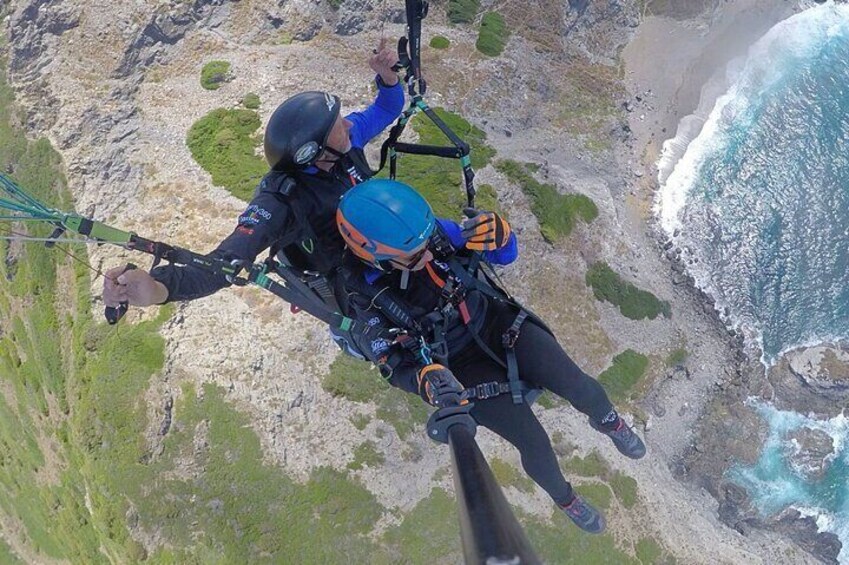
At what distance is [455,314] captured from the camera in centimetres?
748

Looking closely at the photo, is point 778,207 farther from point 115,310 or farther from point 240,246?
point 115,310

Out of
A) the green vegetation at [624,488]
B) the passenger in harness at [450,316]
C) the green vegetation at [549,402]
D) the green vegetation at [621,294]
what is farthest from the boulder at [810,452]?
the passenger in harness at [450,316]

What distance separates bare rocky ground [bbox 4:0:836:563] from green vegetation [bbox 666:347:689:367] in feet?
1.49

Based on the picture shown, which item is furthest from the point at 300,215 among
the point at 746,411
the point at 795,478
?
the point at 795,478

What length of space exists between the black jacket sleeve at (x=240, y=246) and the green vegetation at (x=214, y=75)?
23275 mm

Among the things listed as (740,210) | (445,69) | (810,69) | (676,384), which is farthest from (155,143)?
(810,69)

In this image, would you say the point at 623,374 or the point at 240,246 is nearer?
the point at 240,246

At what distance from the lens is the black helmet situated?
23.1ft

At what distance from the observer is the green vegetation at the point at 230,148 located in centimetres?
2359

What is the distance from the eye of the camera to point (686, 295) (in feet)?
102

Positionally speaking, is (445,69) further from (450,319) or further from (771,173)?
(450,319)

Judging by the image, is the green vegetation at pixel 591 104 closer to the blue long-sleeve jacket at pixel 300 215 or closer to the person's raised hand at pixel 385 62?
the person's raised hand at pixel 385 62

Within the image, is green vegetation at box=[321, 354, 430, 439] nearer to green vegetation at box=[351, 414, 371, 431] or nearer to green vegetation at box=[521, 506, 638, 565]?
green vegetation at box=[351, 414, 371, 431]

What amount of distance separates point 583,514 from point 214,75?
84.1ft
